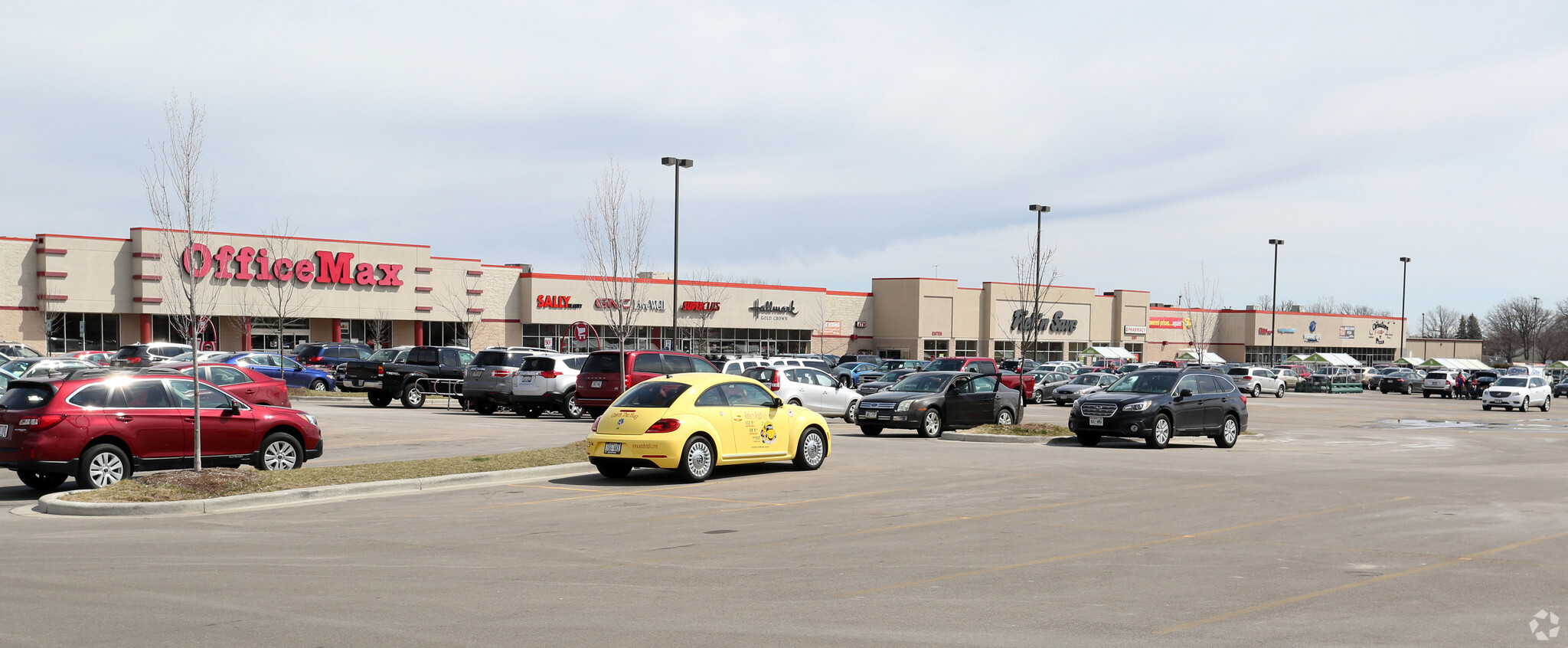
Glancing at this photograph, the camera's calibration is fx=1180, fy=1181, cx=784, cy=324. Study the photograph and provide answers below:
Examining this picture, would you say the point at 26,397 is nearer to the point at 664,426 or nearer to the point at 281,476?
the point at 281,476

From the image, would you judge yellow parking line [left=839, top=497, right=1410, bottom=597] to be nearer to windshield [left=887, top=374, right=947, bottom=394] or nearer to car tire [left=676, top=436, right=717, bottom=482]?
car tire [left=676, top=436, right=717, bottom=482]

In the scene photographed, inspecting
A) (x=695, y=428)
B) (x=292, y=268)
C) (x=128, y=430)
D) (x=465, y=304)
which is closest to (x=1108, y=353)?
(x=465, y=304)

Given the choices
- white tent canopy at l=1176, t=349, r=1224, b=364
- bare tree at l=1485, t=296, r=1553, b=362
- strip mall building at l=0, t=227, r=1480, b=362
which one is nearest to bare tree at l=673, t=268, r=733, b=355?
strip mall building at l=0, t=227, r=1480, b=362

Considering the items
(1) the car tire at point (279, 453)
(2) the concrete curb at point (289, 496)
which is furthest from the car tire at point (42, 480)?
(1) the car tire at point (279, 453)

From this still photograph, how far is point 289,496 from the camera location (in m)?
14.0

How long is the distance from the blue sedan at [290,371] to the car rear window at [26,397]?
23616mm

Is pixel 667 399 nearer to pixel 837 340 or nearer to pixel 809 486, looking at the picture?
pixel 809 486

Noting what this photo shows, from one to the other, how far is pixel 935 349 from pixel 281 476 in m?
73.2

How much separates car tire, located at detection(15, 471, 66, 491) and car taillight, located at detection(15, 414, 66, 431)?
115cm

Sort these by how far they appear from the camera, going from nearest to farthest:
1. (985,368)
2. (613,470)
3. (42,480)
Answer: (42,480), (613,470), (985,368)

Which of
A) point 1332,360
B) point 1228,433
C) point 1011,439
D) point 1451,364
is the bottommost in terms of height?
point 1451,364

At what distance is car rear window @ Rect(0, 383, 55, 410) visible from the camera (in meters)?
14.3

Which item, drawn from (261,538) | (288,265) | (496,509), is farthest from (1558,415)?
(288,265)

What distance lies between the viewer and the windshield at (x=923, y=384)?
25.9 metres
